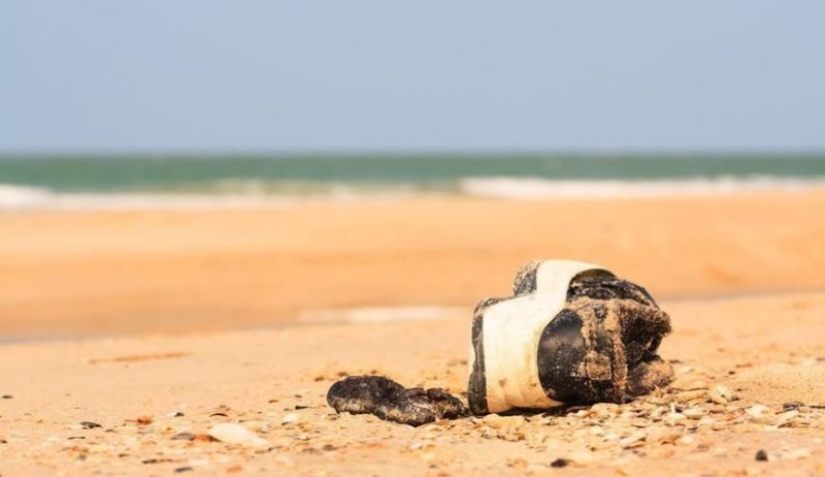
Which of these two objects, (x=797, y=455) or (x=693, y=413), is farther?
(x=693, y=413)

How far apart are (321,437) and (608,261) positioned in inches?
430

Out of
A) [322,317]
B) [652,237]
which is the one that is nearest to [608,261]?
[652,237]

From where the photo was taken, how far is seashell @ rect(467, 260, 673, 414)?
4746 millimetres

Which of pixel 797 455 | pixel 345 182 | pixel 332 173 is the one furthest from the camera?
pixel 332 173

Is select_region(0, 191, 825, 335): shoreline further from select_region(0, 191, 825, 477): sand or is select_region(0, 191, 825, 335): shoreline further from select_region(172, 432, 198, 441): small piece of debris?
Answer: select_region(172, 432, 198, 441): small piece of debris

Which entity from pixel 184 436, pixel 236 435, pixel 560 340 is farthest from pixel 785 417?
pixel 184 436

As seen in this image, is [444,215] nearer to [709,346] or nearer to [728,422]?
[709,346]

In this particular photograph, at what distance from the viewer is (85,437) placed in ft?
15.8

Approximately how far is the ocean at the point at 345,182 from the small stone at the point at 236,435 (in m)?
23.9

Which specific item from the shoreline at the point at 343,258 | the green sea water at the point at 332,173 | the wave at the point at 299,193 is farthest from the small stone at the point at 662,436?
the green sea water at the point at 332,173

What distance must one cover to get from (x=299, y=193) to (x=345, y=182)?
33.0 feet

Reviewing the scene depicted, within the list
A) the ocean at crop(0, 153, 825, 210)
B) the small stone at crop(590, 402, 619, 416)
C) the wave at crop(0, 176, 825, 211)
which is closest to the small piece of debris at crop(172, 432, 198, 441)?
the small stone at crop(590, 402, 619, 416)

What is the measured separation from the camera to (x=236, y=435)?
181 inches

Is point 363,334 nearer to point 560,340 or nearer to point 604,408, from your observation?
point 604,408
